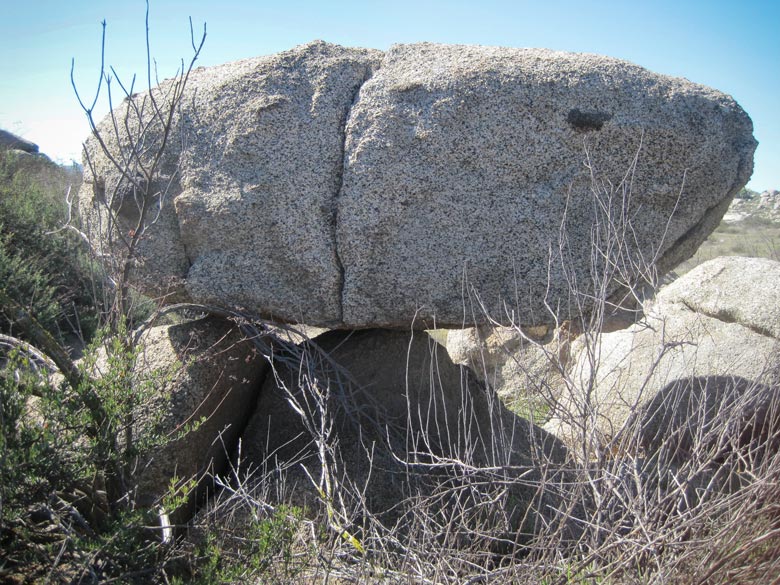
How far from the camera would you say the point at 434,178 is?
131 inches

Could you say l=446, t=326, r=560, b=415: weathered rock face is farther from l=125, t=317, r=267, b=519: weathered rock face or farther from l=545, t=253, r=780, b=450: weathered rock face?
l=125, t=317, r=267, b=519: weathered rock face

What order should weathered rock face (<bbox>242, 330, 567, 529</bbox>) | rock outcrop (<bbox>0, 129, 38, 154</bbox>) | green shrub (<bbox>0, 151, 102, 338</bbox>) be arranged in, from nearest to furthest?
weathered rock face (<bbox>242, 330, 567, 529</bbox>)
green shrub (<bbox>0, 151, 102, 338</bbox>)
rock outcrop (<bbox>0, 129, 38, 154</bbox>)

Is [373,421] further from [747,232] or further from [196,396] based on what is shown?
[747,232]

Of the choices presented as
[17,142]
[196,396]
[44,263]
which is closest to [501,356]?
[196,396]

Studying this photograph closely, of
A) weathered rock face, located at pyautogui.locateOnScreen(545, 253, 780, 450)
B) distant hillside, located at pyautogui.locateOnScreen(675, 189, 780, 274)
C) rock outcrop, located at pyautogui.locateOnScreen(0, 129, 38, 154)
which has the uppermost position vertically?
rock outcrop, located at pyautogui.locateOnScreen(0, 129, 38, 154)

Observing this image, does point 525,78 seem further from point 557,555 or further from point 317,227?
point 557,555

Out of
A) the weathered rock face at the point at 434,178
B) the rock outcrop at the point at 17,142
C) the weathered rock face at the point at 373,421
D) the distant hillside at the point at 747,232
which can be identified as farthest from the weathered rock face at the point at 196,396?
the rock outcrop at the point at 17,142

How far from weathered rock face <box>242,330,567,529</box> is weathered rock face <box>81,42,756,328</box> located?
1.60 feet

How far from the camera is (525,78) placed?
334 centimetres

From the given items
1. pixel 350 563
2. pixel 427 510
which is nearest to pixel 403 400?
pixel 427 510

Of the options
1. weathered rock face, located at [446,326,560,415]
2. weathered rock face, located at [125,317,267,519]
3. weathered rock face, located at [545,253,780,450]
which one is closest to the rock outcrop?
weathered rock face, located at [446,326,560,415]

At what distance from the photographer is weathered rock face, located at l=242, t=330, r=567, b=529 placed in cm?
348

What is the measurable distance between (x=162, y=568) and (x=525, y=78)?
2.76 meters

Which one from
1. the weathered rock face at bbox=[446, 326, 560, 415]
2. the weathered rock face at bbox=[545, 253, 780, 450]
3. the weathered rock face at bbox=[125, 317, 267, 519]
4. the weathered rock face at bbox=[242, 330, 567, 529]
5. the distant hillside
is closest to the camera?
the weathered rock face at bbox=[125, 317, 267, 519]
